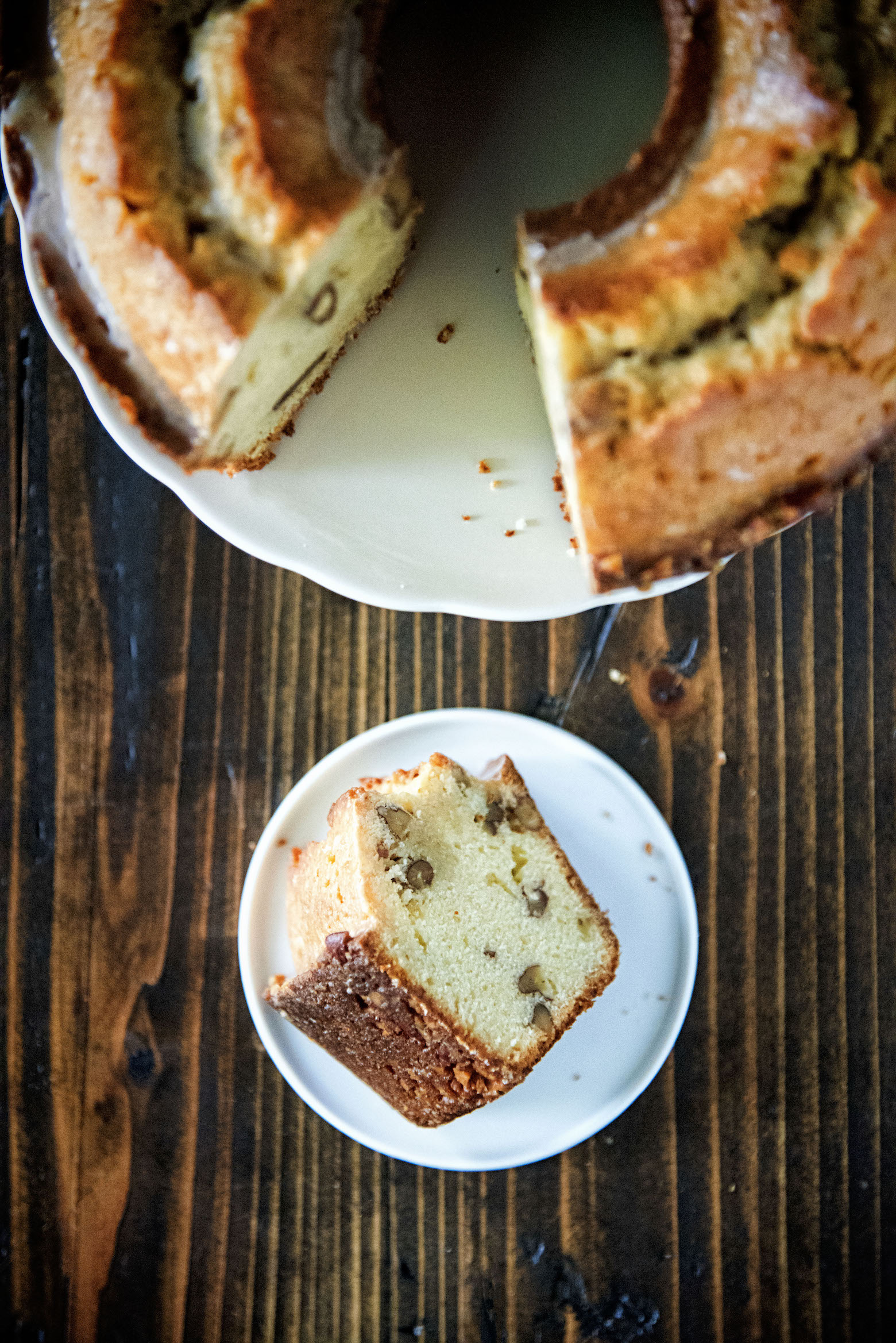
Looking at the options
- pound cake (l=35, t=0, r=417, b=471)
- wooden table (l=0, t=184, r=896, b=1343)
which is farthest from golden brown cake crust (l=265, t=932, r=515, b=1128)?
pound cake (l=35, t=0, r=417, b=471)

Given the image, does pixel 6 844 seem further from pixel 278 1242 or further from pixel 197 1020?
pixel 278 1242

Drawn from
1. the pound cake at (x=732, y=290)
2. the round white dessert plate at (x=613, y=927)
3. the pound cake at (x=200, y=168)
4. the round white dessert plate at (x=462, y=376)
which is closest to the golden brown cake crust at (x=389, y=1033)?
the round white dessert plate at (x=613, y=927)

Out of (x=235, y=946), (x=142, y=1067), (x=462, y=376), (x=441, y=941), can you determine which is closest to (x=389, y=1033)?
(x=441, y=941)

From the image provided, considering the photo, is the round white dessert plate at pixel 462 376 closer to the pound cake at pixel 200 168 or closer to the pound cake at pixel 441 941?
the pound cake at pixel 200 168

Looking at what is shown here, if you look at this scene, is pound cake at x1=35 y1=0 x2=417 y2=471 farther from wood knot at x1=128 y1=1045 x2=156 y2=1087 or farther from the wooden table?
wood knot at x1=128 y1=1045 x2=156 y2=1087

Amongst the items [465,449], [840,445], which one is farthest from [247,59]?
[840,445]

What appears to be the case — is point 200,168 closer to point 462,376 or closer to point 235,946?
point 462,376
